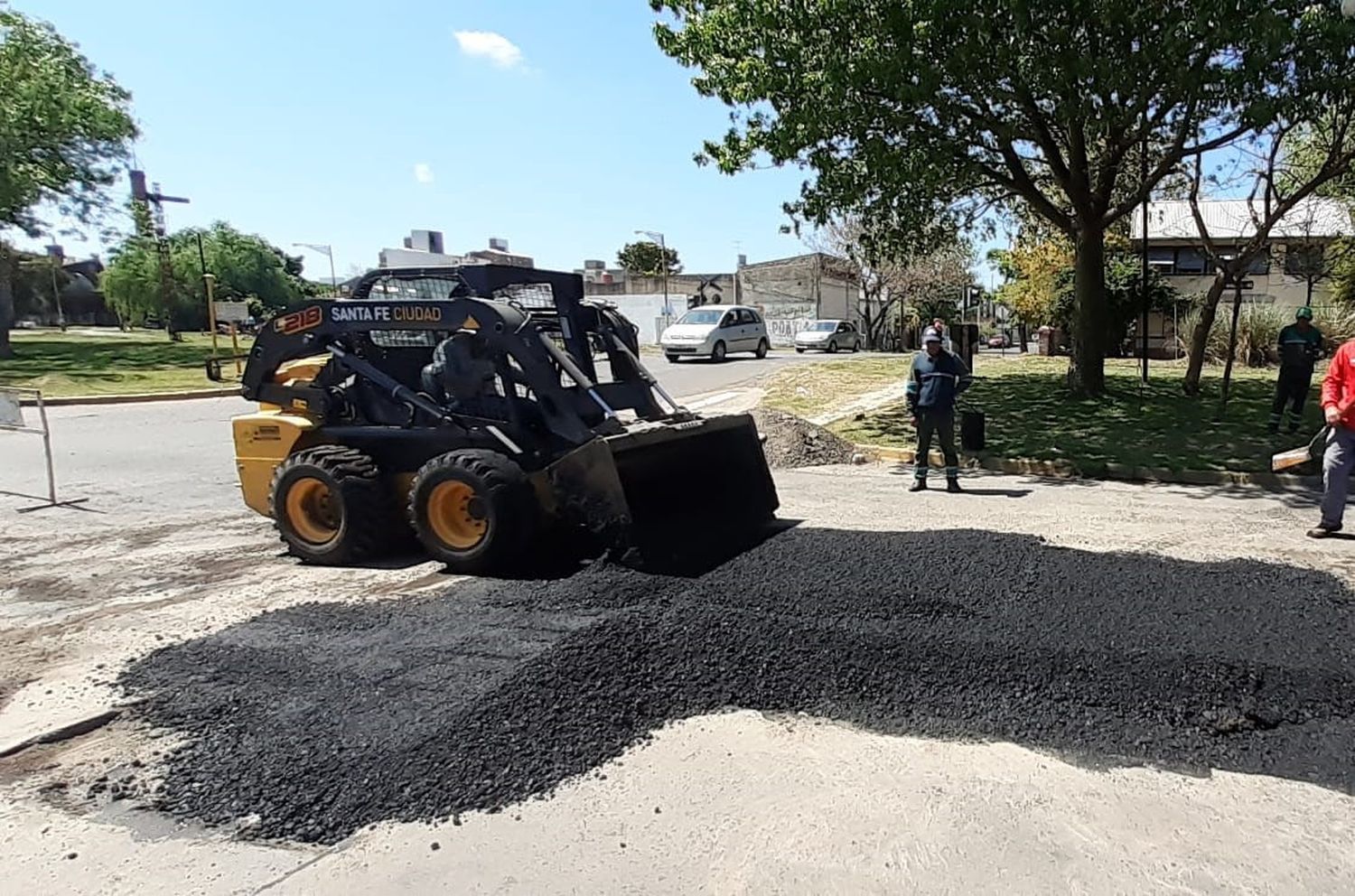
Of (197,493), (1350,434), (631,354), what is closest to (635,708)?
(631,354)

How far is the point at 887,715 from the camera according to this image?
382 centimetres

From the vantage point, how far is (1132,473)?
9.75 m

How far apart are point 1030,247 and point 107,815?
28948 mm

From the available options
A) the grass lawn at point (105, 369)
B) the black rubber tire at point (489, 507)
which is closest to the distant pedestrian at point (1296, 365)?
the black rubber tire at point (489, 507)

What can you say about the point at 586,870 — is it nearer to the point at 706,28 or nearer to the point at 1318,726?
the point at 1318,726

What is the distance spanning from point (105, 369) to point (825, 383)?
19.4 metres

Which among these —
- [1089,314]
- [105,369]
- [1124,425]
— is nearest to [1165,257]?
[1089,314]

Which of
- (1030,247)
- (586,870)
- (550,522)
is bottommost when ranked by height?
(586,870)

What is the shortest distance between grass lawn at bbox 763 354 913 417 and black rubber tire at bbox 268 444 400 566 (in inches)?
354

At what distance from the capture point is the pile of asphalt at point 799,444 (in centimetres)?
1104

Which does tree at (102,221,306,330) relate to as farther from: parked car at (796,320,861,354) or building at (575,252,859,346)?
parked car at (796,320,861,354)

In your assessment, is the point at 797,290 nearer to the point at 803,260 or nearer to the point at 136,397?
the point at 803,260

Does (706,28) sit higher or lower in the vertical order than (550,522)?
higher

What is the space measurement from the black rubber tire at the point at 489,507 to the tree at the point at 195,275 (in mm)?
42990
